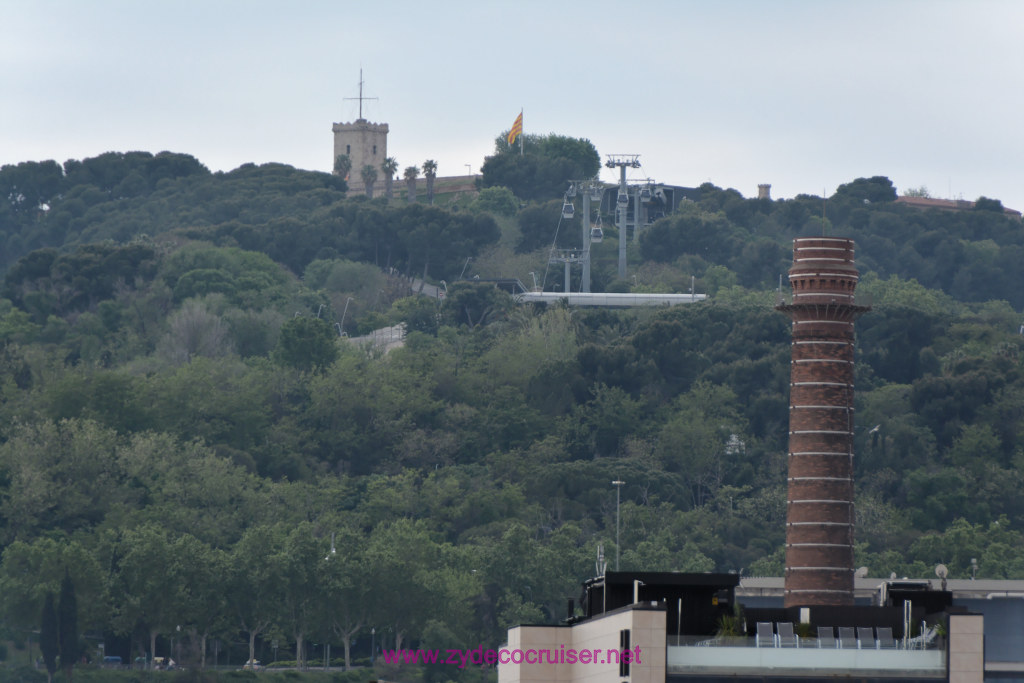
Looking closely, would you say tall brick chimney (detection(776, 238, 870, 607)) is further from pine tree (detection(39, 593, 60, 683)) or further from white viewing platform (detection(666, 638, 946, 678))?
pine tree (detection(39, 593, 60, 683))

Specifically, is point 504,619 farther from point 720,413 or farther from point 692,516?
point 720,413

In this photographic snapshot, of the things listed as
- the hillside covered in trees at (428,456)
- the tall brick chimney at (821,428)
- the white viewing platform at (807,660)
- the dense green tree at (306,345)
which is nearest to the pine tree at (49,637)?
the hillside covered in trees at (428,456)

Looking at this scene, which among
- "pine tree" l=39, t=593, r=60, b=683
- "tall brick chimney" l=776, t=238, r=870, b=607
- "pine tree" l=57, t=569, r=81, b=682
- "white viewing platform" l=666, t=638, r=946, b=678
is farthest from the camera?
"pine tree" l=57, t=569, r=81, b=682

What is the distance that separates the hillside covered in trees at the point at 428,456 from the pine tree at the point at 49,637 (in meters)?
0.87

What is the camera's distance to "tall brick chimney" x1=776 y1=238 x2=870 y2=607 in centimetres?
7906

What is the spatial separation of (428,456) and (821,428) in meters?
80.6

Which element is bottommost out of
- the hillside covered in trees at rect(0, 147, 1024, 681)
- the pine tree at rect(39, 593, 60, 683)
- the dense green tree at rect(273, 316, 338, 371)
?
the pine tree at rect(39, 593, 60, 683)

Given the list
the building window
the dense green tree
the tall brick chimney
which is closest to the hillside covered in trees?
the dense green tree

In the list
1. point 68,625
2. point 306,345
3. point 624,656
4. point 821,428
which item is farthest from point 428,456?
point 624,656

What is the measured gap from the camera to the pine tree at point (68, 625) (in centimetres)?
11900

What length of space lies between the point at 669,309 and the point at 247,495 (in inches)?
1674

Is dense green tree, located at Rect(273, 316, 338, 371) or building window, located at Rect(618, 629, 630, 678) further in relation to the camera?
dense green tree, located at Rect(273, 316, 338, 371)

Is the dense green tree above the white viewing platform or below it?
above

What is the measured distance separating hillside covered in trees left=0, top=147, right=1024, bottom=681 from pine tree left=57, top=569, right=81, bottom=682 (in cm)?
66
